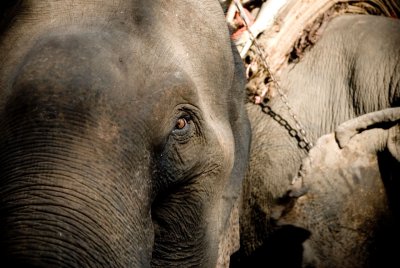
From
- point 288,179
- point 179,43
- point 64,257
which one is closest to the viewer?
point 64,257

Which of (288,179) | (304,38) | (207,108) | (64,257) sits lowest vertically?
(288,179)

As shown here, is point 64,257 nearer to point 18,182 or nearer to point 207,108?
point 18,182

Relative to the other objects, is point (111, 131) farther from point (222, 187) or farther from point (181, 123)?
point (222, 187)

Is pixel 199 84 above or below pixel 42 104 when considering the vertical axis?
below

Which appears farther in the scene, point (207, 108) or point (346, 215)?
point (346, 215)

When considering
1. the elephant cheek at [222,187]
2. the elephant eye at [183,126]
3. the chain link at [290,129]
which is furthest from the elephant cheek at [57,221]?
the chain link at [290,129]

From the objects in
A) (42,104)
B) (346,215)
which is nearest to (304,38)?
(346,215)

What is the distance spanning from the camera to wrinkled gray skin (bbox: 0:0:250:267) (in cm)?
149

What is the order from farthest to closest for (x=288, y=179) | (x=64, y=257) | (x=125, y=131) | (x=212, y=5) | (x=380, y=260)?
(x=288, y=179), (x=380, y=260), (x=212, y=5), (x=125, y=131), (x=64, y=257)

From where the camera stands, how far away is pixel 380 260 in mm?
2482

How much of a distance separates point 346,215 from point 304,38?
952 mm

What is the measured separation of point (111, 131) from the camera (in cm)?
159

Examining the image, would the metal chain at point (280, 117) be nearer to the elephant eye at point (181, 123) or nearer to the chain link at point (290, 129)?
the chain link at point (290, 129)

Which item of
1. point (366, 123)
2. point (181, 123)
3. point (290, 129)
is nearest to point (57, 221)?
point (181, 123)
